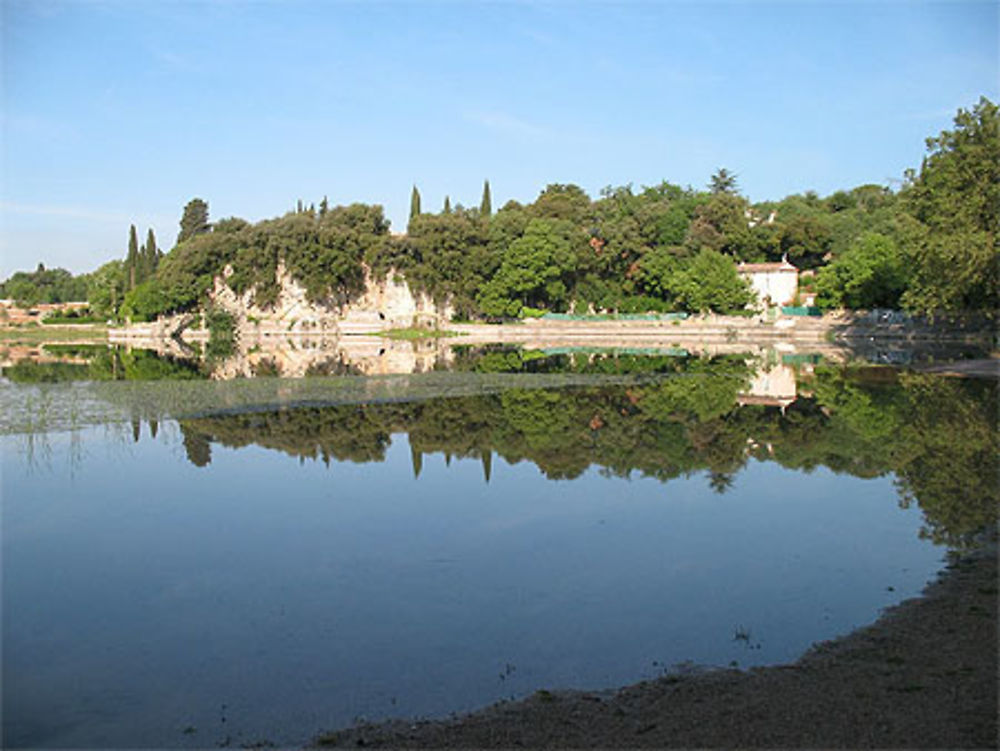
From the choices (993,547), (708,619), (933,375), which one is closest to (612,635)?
(708,619)

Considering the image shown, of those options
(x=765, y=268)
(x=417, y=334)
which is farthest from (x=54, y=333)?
(x=765, y=268)

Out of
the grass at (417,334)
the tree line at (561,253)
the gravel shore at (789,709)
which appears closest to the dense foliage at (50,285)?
the tree line at (561,253)

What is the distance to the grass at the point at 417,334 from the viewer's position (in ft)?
225

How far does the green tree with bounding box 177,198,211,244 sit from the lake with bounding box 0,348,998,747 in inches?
2922

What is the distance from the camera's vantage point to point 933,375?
1256 inches

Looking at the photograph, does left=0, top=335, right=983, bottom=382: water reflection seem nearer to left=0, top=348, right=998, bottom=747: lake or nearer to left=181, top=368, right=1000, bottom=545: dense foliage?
left=181, top=368, right=1000, bottom=545: dense foliage

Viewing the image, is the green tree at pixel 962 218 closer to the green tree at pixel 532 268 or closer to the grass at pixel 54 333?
the green tree at pixel 532 268

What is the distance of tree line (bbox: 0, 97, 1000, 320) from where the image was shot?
206 ft

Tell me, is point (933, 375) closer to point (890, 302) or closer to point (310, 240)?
point (890, 302)

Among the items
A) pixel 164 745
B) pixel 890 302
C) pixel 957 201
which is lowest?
pixel 164 745

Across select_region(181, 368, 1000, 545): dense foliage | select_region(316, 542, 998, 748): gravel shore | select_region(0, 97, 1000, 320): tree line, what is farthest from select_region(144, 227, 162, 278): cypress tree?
select_region(316, 542, 998, 748): gravel shore

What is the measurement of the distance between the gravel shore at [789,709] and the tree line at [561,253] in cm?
5150

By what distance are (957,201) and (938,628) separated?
119ft

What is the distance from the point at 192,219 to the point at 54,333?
21.0 m
